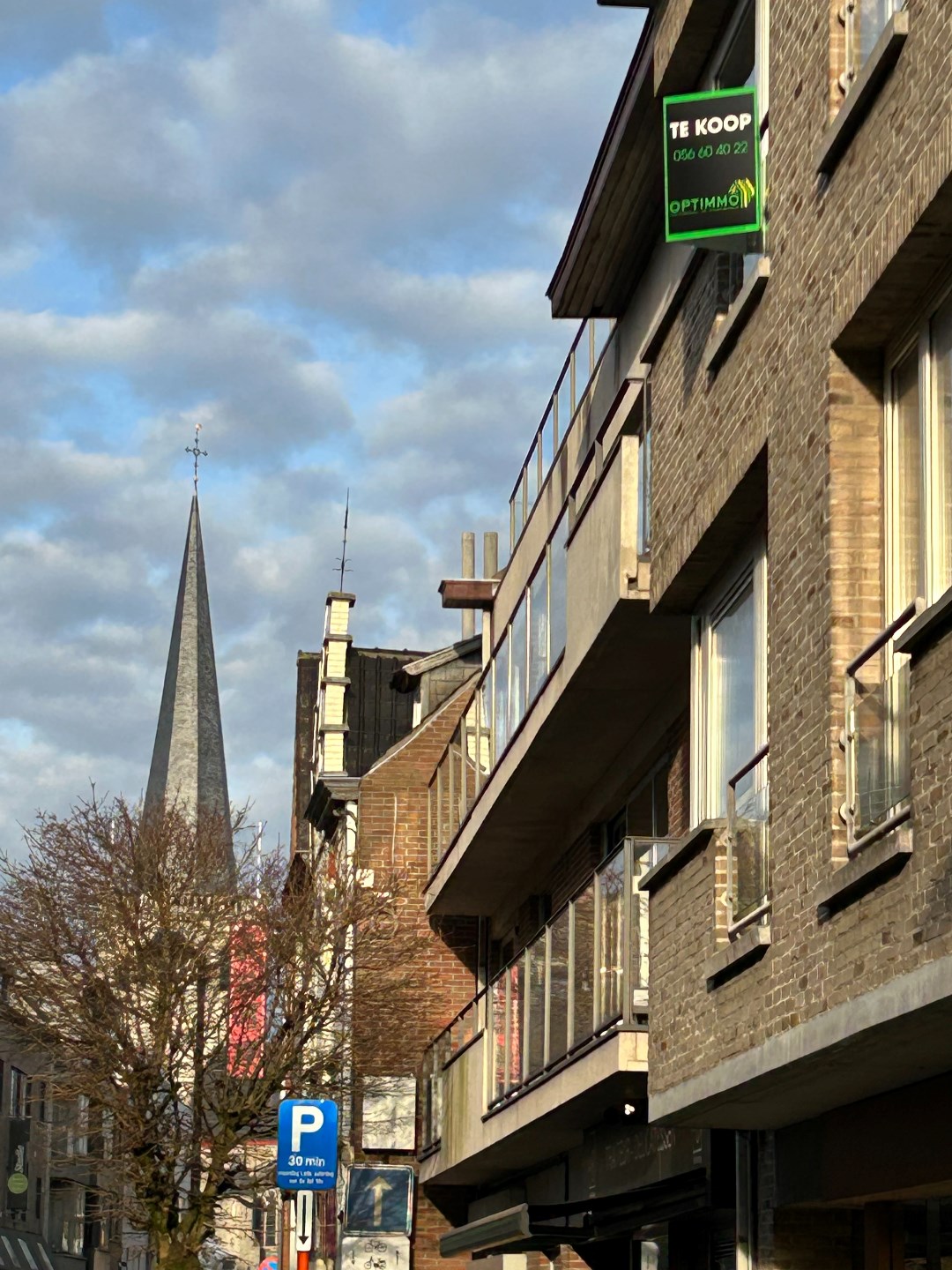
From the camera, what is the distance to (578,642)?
50.3ft

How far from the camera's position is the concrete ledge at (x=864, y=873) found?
26.2ft

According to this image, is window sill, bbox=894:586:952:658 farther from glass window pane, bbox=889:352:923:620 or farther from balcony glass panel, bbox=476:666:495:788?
balcony glass panel, bbox=476:666:495:788

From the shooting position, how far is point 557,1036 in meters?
16.2

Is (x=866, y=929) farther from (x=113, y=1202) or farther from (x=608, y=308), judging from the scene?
(x=113, y=1202)

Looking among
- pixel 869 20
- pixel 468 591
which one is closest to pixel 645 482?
pixel 869 20

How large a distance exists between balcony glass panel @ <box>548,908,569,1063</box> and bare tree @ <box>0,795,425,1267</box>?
13344mm

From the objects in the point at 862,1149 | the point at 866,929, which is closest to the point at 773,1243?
the point at 862,1149

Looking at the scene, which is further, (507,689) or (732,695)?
(507,689)

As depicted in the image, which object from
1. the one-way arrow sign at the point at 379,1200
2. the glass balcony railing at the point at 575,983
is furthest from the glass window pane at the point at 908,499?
the one-way arrow sign at the point at 379,1200

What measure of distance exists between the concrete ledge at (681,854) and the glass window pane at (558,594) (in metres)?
→ 3.73

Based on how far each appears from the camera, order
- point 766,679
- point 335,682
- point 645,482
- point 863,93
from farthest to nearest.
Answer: point 335,682
point 645,482
point 766,679
point 863,93

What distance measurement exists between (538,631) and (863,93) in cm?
928

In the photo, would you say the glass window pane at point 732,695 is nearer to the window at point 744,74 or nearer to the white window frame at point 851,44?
the window at point 744,74

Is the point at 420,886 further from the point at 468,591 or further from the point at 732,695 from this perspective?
the point at 732,695
